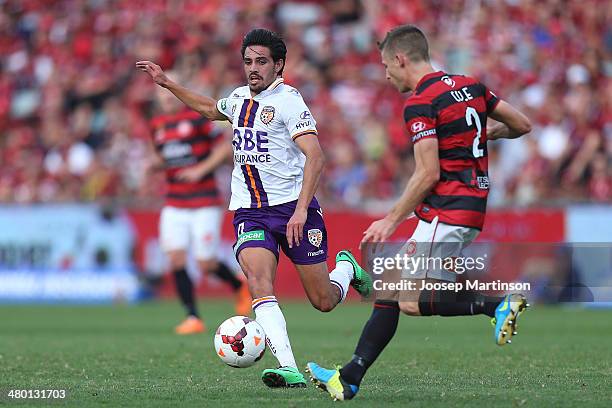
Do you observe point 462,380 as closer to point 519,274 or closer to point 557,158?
point 519,274

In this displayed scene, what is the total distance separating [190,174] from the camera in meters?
12.8

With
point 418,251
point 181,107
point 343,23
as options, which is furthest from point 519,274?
point 343,23

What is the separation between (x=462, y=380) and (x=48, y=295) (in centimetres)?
1199

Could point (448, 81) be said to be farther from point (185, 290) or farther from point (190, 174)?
point (185, 290)

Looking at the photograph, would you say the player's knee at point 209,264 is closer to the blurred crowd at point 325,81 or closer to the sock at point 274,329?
the blurred crowd at point 325,81

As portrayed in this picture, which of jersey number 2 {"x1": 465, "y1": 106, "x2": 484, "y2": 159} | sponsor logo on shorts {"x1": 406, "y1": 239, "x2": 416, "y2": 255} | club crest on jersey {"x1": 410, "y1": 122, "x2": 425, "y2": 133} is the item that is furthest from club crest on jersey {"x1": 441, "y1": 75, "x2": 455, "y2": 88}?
sponsor logo on shorts {"x1": 406, "y1": 239, "x2": 416, "y2": 255}

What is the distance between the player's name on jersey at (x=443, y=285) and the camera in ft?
22.5

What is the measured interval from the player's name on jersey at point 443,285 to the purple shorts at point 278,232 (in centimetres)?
49

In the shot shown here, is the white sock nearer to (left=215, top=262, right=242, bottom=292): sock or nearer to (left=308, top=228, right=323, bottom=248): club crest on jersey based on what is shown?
(left=308, top=228, right=323, bottom=248): club crest on jersey

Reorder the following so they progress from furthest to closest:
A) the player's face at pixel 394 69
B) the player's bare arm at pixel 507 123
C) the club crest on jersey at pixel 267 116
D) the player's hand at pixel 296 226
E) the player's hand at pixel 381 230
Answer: the club crest on jersey at pixel 267 116 → the player's bare arm at pixel 507 123 → the player's hand at pixel 296 226 → the player's face at pixel 394 69 → the player's hand at pixel 381 230

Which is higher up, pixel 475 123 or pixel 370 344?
pixel 475 123

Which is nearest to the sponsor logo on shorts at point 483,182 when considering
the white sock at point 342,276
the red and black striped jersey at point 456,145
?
the red and black striped jersey at point 456,145

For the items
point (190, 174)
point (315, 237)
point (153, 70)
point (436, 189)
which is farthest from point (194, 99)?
point (190, 174)

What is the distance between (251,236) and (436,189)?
1.37 meters
